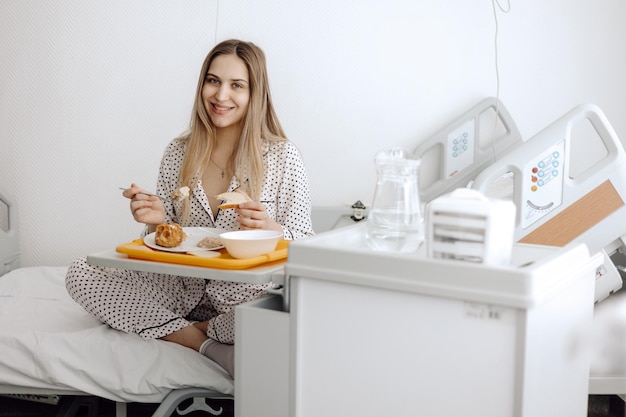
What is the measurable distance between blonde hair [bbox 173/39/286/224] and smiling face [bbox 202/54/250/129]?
0.02 metres

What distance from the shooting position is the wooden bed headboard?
9.06ft

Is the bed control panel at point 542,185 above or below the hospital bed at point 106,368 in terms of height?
above

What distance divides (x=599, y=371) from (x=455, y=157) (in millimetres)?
1083

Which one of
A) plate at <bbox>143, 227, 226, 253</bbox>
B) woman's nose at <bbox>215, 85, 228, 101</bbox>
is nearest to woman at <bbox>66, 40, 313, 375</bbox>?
woman's nose at <bbox>215, 85, 228, 101</bbox>

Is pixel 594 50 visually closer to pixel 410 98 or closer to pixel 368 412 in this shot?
pixel 410 98

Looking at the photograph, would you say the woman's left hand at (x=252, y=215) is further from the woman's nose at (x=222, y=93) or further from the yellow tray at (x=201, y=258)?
A: the woman's nose at (x=222, y=93)

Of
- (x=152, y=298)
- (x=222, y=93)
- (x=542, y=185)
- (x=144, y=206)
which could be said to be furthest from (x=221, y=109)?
(x=542, y=185)

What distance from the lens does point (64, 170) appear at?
2900mm

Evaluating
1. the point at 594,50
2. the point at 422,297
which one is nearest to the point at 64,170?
the point at 594,50

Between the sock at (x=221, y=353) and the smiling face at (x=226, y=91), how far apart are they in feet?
1.81

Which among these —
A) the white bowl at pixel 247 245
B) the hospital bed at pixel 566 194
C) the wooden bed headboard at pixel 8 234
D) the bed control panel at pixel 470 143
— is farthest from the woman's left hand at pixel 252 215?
the wooden bed headboard at pixel 8 234

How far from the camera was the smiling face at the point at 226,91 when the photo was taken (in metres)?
1.94

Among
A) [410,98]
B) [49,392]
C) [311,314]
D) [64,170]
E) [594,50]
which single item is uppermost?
[594,50]

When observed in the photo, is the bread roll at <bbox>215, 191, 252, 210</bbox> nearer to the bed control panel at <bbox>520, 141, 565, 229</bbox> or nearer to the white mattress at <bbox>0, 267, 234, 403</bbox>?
the white mattress at <bbox>0, 267, 234, 403</bbox>
